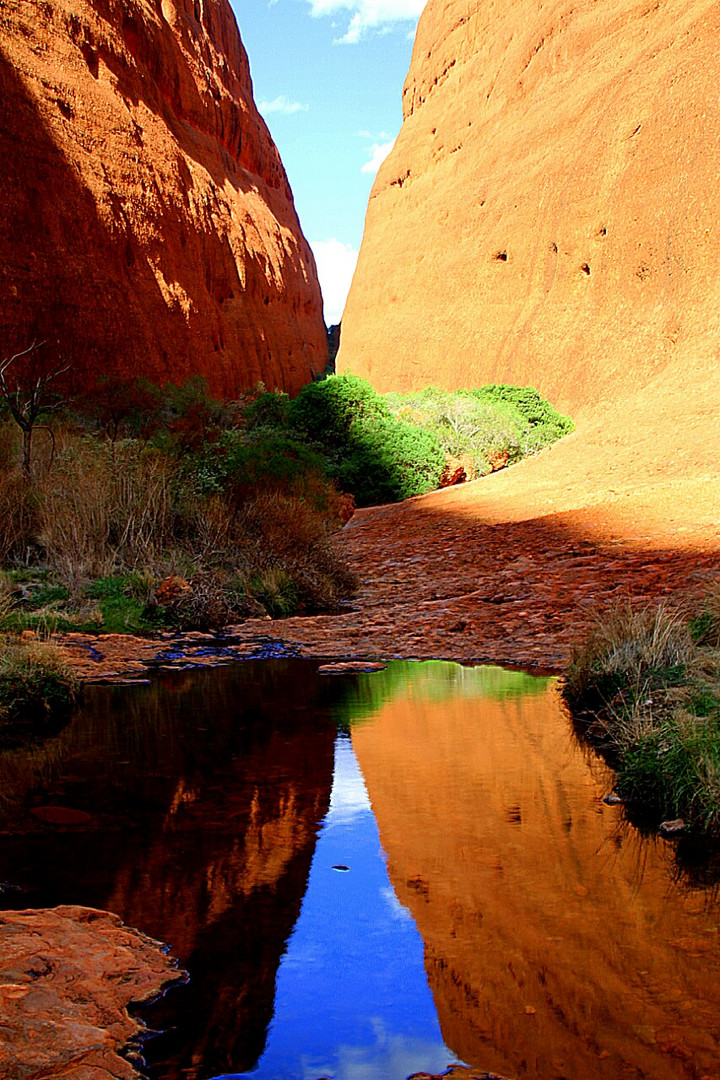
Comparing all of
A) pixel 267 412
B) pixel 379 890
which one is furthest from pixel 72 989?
pixel 267 412

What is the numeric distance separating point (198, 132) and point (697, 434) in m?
28.8

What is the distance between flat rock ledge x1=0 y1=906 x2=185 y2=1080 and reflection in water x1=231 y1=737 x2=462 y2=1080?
37cm

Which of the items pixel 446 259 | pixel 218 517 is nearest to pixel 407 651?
pixel 218 517

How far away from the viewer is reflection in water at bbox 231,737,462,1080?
2.40 meters

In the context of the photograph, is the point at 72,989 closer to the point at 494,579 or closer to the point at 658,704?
the point at 658,704

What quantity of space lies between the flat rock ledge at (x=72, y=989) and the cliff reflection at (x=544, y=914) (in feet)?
2.78

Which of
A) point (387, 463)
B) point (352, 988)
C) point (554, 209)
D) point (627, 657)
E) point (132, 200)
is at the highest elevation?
point (132, 200)

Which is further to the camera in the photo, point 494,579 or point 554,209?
point 554,209

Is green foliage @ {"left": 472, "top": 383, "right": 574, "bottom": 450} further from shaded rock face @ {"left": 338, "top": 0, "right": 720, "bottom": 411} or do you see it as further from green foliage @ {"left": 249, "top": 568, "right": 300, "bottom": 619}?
green foliage @ {"left": 249, "top": 568, "right": 300, "bottom": 619}

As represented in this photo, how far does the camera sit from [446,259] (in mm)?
38219

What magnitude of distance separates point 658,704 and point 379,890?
2247 millimetres

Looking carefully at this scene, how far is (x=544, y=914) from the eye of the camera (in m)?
3.23

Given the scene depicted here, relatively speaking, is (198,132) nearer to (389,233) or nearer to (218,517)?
(389,233)

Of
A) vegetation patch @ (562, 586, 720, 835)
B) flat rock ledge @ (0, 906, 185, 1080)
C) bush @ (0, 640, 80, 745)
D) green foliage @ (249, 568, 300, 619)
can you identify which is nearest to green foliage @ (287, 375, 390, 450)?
green foliage @ (249, 568, 300, 619)
